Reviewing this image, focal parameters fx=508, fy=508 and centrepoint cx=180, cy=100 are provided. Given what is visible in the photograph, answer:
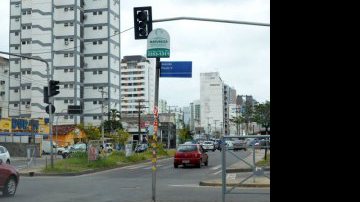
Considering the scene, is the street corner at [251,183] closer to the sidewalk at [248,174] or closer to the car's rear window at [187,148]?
the sidewalk at [248,174]

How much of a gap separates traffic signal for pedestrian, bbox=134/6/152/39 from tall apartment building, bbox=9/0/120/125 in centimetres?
8380

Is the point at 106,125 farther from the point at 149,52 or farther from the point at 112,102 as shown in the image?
the point at 149,52

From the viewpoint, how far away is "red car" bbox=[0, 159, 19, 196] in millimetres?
14445

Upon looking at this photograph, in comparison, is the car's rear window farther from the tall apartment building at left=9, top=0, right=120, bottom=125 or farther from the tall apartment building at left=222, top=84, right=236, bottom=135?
the tall apartment building at left=222, top=84, right=236, bottom=135

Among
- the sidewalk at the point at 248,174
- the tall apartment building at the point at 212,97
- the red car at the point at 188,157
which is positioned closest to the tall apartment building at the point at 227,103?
the tall apartment building at the point at 212,97

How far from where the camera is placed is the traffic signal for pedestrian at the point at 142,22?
48.0 ft

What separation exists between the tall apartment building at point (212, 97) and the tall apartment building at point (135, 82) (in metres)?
25.5

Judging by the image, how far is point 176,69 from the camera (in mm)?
13711

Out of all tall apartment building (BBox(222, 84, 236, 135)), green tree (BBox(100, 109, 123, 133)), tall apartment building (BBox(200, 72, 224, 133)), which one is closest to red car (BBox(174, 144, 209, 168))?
green tree (BBox(100, 109, 123, 133))

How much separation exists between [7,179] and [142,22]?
597 cm
